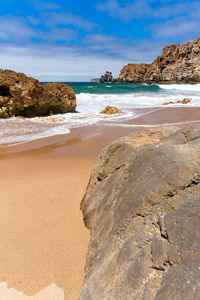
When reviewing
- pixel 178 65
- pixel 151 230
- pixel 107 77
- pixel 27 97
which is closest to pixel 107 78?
pixel 107 77

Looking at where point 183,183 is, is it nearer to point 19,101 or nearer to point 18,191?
point 18,191

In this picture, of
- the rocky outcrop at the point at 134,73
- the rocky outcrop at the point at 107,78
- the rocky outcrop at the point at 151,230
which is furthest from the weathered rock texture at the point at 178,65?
the rocky outcrop at the point at 151,230

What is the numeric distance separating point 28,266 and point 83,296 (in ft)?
2.33

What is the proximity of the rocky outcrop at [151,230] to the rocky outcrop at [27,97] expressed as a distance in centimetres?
1034

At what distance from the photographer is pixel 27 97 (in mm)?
11055

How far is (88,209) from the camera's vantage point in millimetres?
2406

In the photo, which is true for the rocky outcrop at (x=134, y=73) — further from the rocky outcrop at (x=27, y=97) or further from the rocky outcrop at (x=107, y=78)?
the rocky outcrop at (x=27, y=97)

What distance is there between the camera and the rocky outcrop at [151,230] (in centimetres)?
113

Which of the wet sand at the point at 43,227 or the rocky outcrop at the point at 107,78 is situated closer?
the wet sand at the point at 43,227

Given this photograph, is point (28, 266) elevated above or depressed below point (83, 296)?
below

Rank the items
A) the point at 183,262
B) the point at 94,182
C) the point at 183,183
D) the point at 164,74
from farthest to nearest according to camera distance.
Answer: the point at 164,74, the point at 94,182, the point at 183,183, the point at 183,262

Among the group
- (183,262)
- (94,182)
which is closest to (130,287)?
(183,262)

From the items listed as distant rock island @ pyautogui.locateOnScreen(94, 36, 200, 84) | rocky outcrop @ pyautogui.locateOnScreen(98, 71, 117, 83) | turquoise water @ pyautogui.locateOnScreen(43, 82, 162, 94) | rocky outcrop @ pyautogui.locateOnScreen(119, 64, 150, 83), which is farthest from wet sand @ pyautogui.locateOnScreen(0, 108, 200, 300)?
rocky outcrop @ pyautogui.locateOnScreen(98, 71, 117, 83)

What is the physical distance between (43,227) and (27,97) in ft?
32.7
